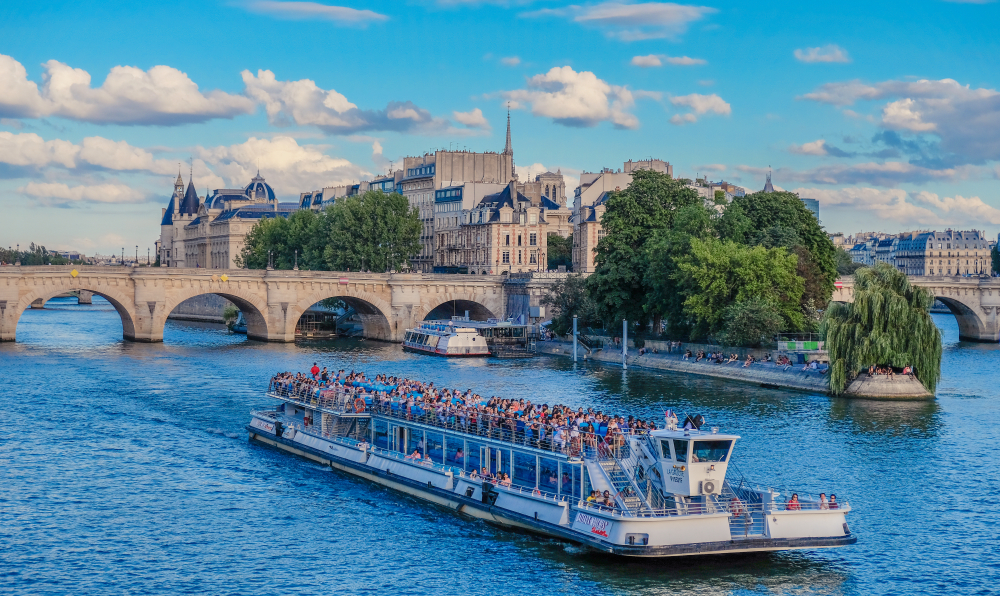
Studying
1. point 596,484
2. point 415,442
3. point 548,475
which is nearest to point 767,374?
point 415,442

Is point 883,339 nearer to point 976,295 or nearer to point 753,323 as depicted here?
point 753,323

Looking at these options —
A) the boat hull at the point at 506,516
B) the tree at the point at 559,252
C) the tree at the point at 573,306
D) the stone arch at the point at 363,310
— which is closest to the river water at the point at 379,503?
the boat hull at the point at 506,516

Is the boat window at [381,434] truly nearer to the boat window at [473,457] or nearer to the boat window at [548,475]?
the boat window at [473,457]

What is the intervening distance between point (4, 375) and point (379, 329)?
41.1m

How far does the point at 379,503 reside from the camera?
38.3 m

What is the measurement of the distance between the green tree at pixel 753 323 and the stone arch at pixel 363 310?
127 ft

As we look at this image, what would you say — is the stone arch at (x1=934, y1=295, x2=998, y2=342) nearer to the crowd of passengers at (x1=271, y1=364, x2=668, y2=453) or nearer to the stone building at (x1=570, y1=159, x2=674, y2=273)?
the stone building at (x1=570, y1=159, x2=674, y2=273)

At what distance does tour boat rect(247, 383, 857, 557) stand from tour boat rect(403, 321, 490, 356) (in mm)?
42033

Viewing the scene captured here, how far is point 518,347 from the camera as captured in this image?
90062mm

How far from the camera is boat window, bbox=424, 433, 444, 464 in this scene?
41.4 metres

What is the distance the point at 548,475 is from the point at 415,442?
7.97 m

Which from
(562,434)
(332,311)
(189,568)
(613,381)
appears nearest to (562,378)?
(613,381)

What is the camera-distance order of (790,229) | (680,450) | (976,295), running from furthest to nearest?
1. (976,295)
2. (790,229)
3. (680,450)

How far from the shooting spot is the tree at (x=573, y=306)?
283 ft
